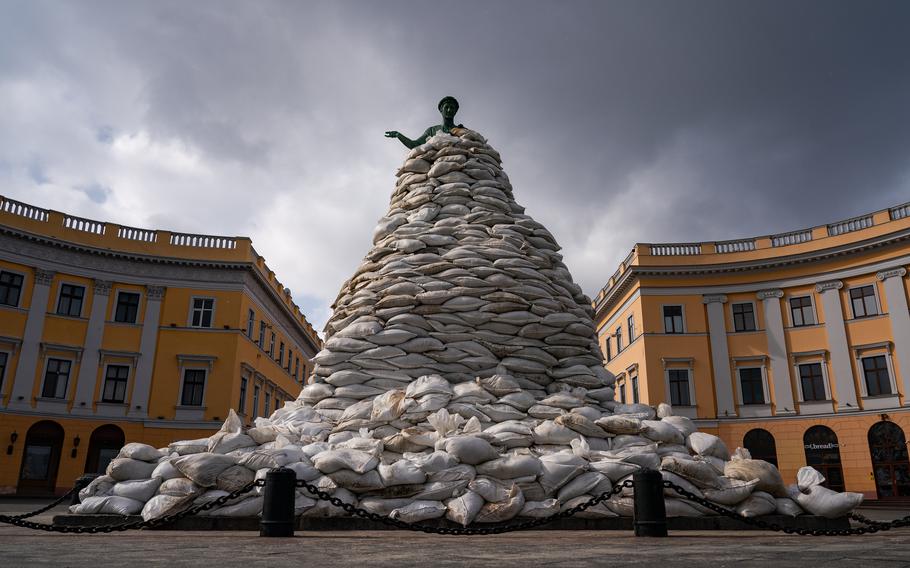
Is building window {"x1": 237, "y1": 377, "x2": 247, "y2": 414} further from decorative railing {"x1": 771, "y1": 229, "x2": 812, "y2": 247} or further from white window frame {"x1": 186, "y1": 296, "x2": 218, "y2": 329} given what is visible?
decorative railing {"x1": 771, "y1": 229, "x2": 812, "y2": 247}

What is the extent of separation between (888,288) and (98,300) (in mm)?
26198

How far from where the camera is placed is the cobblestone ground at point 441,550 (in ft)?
9.29

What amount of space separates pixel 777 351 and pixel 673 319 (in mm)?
3674

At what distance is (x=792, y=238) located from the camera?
2475 centimetres

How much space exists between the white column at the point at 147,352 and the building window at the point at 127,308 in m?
0.35

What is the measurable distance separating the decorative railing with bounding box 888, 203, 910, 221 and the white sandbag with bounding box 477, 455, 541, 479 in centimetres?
2258

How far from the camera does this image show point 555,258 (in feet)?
26.2

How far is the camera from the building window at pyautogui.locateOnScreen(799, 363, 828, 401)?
2286 centimetres

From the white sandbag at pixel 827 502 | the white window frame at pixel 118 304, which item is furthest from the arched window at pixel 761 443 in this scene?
the white window frame at pixel 118 304

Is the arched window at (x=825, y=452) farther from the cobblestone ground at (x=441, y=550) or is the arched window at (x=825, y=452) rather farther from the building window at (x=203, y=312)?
the building window at (x=203, y=312)

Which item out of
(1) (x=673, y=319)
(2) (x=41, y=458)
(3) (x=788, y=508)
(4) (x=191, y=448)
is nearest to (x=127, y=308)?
(2) (x=41, y=458)

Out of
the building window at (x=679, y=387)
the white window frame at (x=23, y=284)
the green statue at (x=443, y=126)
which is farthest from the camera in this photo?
the building window at (x=679, y=387)

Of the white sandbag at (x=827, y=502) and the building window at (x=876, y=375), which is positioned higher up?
the building window at (x=876, y=375)

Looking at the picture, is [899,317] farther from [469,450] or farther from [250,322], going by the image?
[250,322]
